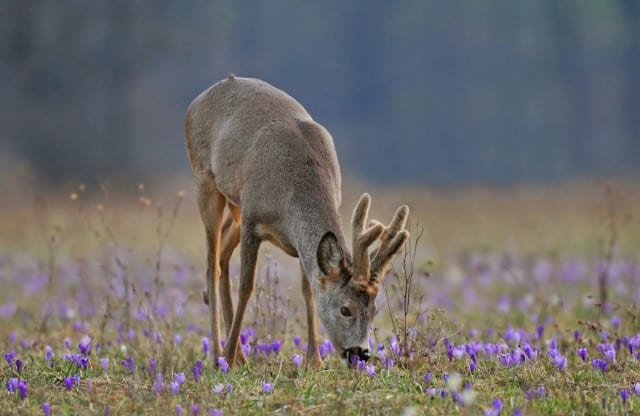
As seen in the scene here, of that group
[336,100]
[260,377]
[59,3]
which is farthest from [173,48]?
[260,377]

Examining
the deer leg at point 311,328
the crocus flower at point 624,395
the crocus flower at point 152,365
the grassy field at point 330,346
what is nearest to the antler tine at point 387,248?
the grassy field at point 330,346

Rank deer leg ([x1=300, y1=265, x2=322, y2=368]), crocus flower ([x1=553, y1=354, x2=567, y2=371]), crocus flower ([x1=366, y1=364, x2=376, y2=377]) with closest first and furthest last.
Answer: crocus flower ([x1=366, y1=364, x2=376, y2=377]), crocus flower ([x1=553, y1=354, x2=567, y2=371]), deer leg ([x1=300, y1=265, x2=322, y2=368])

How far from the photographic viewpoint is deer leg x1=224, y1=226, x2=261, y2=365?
24.1 ft

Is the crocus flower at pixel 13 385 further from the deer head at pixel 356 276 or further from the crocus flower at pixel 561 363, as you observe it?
the crocus flower at pixel 561 363

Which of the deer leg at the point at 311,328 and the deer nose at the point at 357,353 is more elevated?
the deer leg at the point at 311,328

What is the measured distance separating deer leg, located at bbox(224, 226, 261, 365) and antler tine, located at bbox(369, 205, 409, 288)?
3.72 feet

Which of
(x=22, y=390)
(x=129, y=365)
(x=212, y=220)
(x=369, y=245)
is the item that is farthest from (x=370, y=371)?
(x=212, y=220)

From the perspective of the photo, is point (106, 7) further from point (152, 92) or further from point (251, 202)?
point (251, 202)

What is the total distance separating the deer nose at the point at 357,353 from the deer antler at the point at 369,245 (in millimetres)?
361

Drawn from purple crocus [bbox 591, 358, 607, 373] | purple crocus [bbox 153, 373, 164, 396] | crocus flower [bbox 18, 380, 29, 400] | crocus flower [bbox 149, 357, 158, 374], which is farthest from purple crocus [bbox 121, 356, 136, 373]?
purple crocus [bbox 591, 358, 607, 373]

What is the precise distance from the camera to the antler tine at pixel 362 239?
635 centimetres

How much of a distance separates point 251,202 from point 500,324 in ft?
11.2

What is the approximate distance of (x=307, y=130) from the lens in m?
7.57

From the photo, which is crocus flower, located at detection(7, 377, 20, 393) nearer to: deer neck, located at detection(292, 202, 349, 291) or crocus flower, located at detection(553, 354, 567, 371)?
deer neck, located at detection(292, 202, 349, 291)
